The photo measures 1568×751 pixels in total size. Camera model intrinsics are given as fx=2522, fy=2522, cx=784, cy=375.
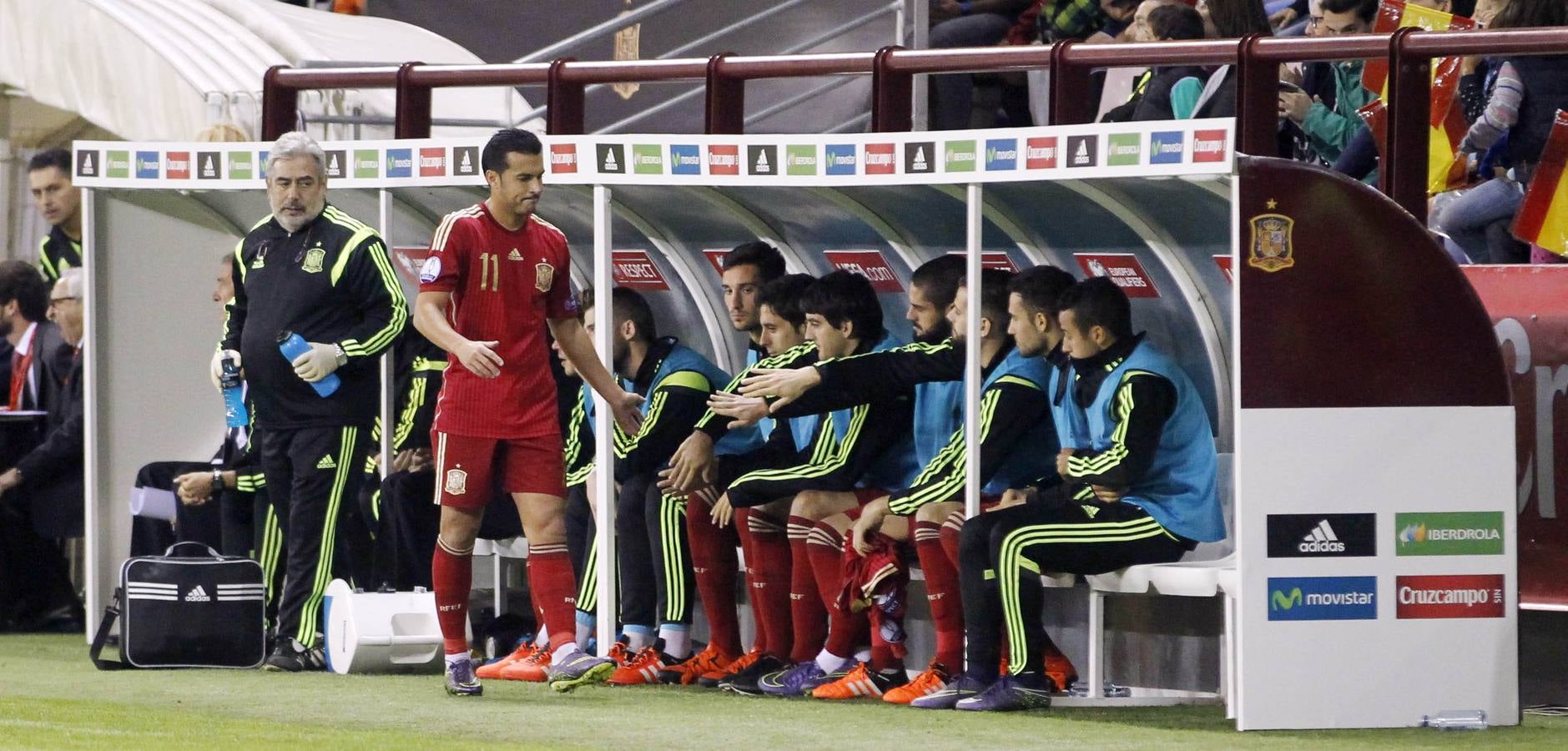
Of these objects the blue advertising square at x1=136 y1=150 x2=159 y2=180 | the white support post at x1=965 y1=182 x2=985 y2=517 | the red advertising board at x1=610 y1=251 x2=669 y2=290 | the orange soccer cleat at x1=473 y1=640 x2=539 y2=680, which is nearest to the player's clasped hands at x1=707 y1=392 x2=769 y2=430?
the white support post at x1=965 y1=182 x2=985 y2=517

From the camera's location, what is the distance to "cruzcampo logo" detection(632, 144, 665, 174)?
855cm

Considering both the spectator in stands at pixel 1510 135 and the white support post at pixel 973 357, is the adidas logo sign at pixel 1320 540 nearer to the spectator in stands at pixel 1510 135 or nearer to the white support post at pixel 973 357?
the white support post at pixel 973 357

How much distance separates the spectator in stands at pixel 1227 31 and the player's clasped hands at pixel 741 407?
1890mm

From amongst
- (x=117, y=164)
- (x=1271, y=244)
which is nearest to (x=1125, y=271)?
(x=1271, y=244)

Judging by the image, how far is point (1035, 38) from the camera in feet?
40.8

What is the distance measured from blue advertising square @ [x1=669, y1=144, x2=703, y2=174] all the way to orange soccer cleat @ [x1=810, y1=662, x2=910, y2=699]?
5.79 feet

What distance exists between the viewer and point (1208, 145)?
7.14m

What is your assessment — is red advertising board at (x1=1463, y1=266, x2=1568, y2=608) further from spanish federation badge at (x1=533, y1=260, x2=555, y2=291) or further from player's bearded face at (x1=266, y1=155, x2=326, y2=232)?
player's bearded face at (x1=266, y1=155, x2=326, y2=232)

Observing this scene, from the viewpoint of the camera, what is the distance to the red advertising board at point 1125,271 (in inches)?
337

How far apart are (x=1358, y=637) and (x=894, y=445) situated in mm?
1942

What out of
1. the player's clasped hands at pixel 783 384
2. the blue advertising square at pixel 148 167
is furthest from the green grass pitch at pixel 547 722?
the blue advertising square at pixel 148 167

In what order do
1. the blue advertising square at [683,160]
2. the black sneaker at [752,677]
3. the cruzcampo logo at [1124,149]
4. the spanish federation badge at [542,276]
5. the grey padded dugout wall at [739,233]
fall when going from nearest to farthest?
the cruzcampo logo at [1124,149]
the spanish federation badge at [542,276]
the grey padded dugout wall at [739,233]
the black sneaker at [752,677]
the blue advertising square at [683,160]

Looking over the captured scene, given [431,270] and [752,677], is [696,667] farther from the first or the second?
[431,270]

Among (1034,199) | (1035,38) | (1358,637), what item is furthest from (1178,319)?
(1035,38)
